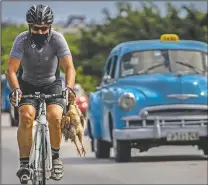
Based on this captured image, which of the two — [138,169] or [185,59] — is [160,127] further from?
[185,59]

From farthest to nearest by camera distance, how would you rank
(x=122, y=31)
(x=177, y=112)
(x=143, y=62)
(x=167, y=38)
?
1. (x=122, y=31)
2. (x=167, y=38)
3. (x=143, y=62)
4. (x=177, y=112)

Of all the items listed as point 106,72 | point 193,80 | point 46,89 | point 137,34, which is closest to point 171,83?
point 193,80

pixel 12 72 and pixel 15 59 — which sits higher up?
pixel 15 59

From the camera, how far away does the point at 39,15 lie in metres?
10.5

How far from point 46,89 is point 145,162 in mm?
8333

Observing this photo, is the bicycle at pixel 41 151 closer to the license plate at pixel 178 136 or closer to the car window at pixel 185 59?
the license plate at pixel 178 136

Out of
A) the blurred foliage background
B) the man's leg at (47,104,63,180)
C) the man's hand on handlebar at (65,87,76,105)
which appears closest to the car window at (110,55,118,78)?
the man's leg at (47,104,63,180)

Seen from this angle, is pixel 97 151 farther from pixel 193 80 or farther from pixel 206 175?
pixel 206 175

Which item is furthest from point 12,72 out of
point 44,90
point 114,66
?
point 114,66

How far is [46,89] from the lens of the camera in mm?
11086

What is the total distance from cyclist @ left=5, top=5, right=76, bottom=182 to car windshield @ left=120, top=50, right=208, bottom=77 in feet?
26.7

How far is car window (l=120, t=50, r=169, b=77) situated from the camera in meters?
19.2

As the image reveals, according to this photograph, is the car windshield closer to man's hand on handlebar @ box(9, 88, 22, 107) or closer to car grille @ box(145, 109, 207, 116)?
car grille @ box(145, 109, 207, 116)

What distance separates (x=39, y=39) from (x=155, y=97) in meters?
8.15
